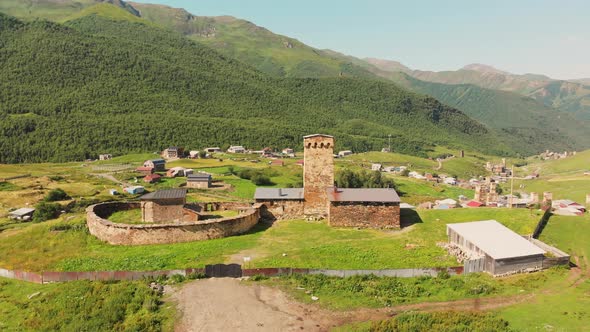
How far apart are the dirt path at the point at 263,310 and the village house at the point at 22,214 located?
36.7 m

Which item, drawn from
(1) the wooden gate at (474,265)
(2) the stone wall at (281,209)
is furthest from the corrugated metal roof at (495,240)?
(2) the stone wall at (281,209)

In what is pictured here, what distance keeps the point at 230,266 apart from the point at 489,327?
14.7 m

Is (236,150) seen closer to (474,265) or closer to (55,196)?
(55,196)

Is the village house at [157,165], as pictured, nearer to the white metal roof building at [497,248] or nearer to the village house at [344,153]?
the village house at [344,153]

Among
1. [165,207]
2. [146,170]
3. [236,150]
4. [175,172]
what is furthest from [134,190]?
[236,150]

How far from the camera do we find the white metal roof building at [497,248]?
85.2 feet

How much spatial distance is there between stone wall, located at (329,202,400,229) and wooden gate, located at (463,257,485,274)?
9.07 m

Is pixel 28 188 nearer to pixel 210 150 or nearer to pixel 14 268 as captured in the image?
pixel 14 268

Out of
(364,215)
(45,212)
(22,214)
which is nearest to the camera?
(364,215)

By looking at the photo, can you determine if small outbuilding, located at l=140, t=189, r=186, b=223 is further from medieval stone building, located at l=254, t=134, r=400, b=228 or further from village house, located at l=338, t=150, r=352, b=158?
village house, located at l=338, t=150, r=352, b=158

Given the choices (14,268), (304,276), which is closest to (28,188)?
(14,268)

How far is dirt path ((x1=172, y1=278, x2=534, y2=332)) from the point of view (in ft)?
68.2

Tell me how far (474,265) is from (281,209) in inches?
706

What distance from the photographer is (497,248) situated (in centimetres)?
2692
